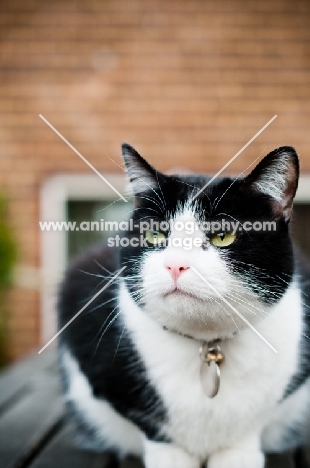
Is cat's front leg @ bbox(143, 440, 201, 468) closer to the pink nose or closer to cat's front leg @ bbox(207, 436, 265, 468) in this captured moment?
cat's front leg @ bbox(207, 436, 265, 468)

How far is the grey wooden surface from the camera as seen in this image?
2.75 ft

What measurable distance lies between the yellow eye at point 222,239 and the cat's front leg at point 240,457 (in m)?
0.30

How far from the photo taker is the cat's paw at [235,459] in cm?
76

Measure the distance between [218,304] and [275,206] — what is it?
0.18m

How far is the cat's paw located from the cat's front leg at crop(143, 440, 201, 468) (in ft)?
0.10

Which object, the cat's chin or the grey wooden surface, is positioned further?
the grey wooden surface

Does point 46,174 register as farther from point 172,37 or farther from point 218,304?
point 218,304

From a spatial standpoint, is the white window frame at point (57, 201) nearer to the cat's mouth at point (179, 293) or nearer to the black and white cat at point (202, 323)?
the black and white cat at point (202, 323)

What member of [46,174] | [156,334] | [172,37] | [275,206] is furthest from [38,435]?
[172,37]

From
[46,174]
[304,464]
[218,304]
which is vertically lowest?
[304,464]

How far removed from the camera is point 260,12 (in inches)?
103

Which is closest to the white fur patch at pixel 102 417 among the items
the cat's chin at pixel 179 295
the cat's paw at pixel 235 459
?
the cat's paw at pixel 235 459

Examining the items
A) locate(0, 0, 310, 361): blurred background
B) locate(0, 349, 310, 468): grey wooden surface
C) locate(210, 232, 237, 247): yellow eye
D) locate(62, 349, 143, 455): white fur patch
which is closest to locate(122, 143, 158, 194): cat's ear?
locate(210, 232, 237, 247): yellow eye

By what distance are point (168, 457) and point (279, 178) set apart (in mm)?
429
